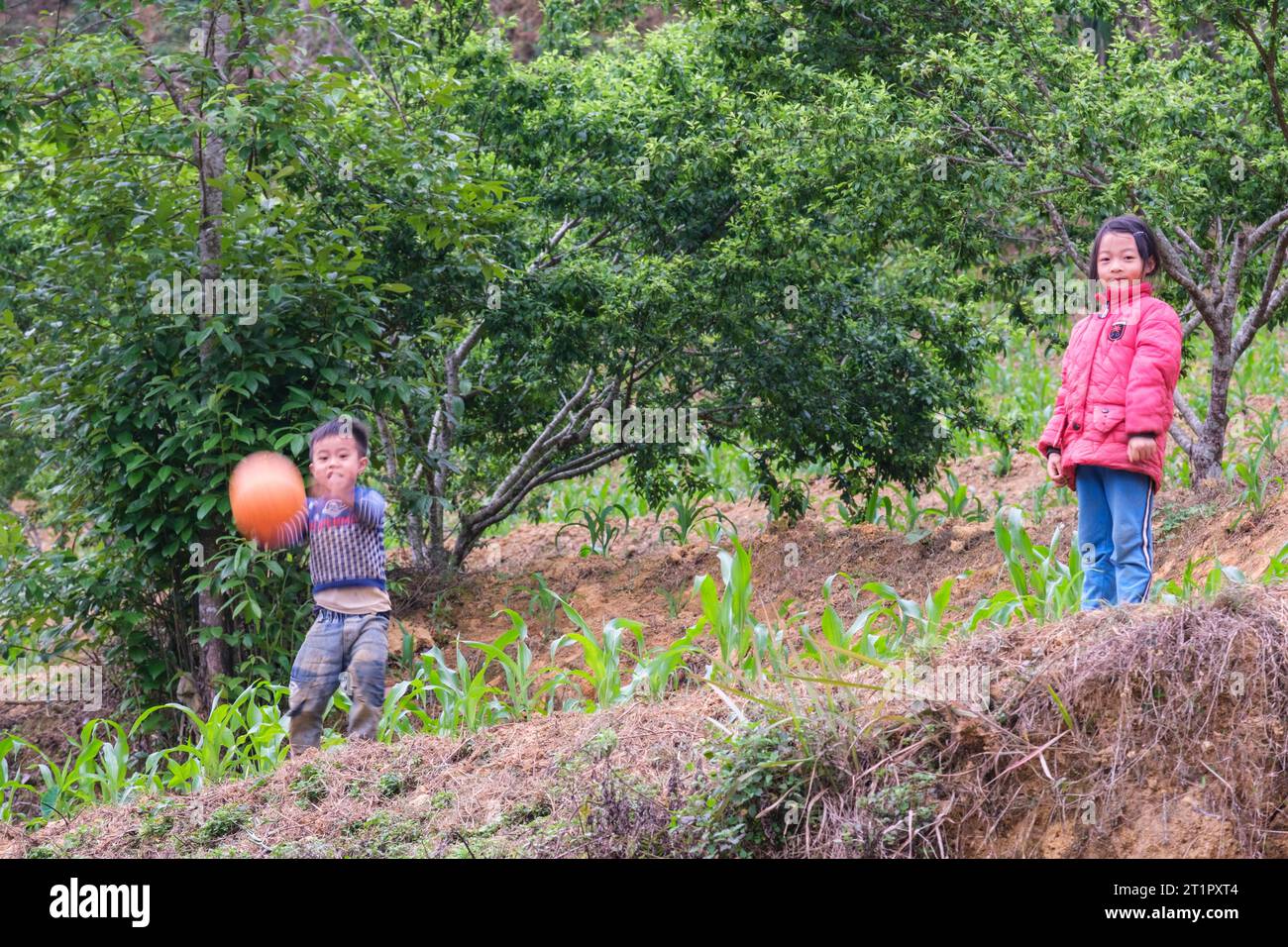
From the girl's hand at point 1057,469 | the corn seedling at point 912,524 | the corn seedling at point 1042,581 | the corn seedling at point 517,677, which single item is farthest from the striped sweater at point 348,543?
the corn seedling at point 912,524

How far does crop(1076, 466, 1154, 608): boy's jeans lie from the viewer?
14.9ft

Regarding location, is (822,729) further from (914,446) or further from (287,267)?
(914,446)

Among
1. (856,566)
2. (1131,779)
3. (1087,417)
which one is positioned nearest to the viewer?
(1131,779)

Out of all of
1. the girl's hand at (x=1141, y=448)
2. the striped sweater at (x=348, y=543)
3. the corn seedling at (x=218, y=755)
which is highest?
the girl's hand at (x=1141, y=448)

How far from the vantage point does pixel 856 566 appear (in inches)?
308

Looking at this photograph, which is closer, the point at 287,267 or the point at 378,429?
the point at 287,267

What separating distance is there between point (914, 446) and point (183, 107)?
4643 mm

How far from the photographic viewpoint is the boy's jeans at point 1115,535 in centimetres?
454

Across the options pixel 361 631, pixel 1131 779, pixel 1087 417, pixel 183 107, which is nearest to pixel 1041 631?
Answer: pixel 1131 779

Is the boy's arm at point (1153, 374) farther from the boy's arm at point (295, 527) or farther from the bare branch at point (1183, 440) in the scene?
the bare branch at point (1183, 440)

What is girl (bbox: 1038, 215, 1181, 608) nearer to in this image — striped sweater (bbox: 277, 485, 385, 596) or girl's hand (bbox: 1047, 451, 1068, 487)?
girl's hand (bbox: 1047, 451, 1068, 487)

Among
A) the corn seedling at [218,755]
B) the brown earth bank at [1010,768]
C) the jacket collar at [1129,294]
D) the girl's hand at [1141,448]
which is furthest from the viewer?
the corn seedling at [218,755]

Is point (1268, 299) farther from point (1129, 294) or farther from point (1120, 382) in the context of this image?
point (1120, 382)

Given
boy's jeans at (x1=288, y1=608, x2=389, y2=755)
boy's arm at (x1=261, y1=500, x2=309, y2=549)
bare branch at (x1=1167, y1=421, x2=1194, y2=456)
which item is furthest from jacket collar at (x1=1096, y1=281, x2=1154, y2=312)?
bare branch at (x1=1167, y1=421, x2=1194, y2=456)
